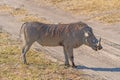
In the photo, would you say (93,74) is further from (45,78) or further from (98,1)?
(98,1)

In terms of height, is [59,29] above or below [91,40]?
above

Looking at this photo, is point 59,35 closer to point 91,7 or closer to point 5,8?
point 91,7

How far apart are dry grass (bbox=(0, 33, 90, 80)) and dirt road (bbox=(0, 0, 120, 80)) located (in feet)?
1.93

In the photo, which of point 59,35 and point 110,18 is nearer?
point 59,35

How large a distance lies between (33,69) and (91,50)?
120 inches

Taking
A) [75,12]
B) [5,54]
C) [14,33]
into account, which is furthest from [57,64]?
[75,12]

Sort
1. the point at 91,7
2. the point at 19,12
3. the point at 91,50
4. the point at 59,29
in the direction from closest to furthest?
1. the point at 59,29
2. the point at 91,50
3. the point at 19,12
4. the point at 91,7

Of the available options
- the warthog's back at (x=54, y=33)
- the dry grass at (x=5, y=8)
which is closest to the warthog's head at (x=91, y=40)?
the warthog's back at (x=54, y=33)

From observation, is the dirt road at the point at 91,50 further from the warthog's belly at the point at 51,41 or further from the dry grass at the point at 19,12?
the warthog's belly at the point at 51,41

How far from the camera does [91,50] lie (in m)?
14.9

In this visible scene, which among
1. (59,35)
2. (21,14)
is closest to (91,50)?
(59,35)

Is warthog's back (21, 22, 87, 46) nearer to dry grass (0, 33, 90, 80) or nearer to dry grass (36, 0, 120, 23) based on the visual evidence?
dry grass (0, 33, 90, 80)

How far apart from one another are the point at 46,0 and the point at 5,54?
39.7ft

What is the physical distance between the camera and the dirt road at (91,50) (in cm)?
1273
